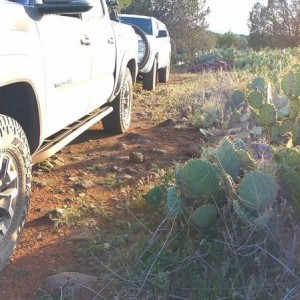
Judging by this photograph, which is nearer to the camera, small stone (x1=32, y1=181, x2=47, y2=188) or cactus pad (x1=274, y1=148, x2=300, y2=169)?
cactus pad (x1=274, y1=148, x2=300, y2=169)

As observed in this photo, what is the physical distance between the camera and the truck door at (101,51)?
5.25 m

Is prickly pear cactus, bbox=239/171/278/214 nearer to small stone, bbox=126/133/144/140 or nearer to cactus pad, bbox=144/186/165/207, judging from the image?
cactus pad, bbox=144/186/165/207

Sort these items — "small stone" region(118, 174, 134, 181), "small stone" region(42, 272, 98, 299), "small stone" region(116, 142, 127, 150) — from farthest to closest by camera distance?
"small stone" region(116, 142, 127, 150)
"small stone" region(118, 174, 134, 181)
"small stone" region(42, 272, 98, 299)

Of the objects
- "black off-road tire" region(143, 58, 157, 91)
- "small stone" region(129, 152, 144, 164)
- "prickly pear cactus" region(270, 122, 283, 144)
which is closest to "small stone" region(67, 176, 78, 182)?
"small stone" region(129, 152, 144, 164)

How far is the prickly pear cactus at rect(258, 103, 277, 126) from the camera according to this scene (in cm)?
500

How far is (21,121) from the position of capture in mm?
3852

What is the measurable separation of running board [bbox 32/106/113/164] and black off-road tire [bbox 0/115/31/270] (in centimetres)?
45

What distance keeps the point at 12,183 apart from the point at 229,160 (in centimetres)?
146

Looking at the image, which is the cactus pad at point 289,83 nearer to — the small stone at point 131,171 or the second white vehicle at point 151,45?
the small stone at point 131,171

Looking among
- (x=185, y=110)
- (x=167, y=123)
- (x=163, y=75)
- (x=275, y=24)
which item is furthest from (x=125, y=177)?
(x=275, y=24)

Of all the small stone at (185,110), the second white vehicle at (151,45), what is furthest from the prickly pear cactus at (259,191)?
the second white vehicle at (151,45)

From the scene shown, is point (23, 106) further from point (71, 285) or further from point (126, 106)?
point (126, 106)

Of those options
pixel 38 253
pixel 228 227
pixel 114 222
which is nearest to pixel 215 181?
pixel 228 227

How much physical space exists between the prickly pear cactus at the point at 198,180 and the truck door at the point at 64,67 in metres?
1.13
